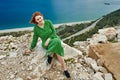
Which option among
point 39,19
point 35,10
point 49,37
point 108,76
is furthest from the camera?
point 35,10

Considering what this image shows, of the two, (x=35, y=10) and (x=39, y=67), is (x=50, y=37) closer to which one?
(x=39, y=67)

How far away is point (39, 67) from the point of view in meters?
4.95

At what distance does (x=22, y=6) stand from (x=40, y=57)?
99772 mm

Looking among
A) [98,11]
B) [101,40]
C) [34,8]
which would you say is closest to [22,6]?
[34,8]

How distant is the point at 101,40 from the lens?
6848mm

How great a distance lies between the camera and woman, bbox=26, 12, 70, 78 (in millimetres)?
4688

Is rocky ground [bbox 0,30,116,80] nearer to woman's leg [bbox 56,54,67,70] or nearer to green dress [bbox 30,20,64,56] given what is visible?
woman's leg [bbox 56,54,67,70]

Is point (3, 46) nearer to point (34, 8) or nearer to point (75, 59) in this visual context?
point (75, 59)

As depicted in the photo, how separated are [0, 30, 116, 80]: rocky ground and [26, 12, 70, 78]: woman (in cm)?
19

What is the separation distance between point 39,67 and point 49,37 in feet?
2.13

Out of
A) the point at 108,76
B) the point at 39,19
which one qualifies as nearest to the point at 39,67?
the point at 39,19

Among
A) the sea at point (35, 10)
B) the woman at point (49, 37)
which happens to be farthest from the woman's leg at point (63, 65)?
the sea at point (35, 10)

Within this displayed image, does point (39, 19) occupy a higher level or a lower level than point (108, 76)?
higher

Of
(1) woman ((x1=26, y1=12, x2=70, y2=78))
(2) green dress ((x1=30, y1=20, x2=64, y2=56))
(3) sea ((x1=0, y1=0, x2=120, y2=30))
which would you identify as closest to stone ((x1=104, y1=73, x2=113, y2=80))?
(1) woman ((x1=26, y1=12, x2=70, y2=78))
